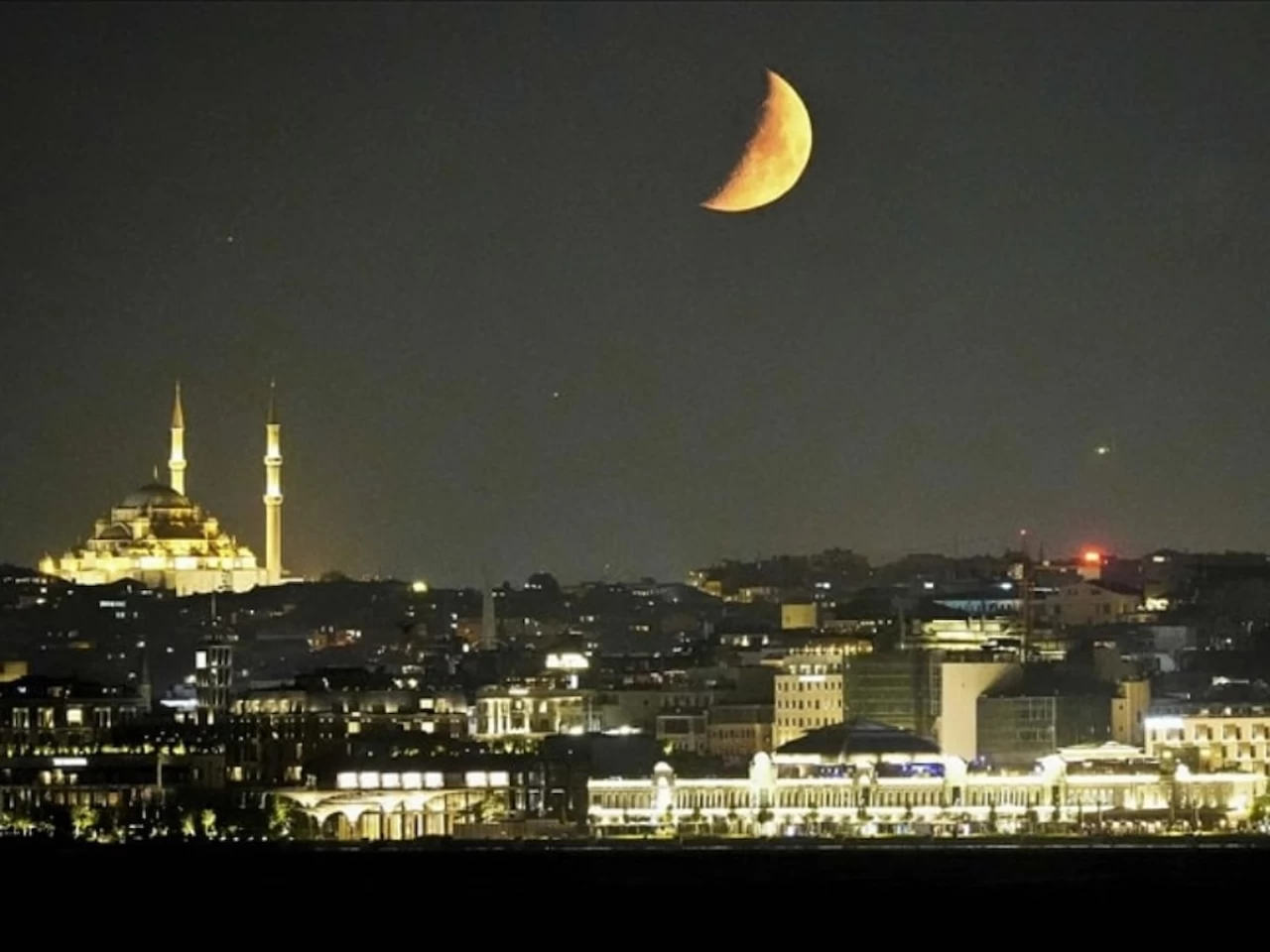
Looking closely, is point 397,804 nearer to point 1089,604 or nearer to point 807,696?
point 807,696

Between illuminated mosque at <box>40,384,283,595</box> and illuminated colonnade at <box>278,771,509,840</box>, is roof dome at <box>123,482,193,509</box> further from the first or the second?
illuminated colonnade at <box>278,771,509,840</box>

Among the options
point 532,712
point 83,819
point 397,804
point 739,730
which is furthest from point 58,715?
point 739,730

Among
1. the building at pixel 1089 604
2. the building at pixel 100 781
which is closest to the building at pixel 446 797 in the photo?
the building at pixel 100 781

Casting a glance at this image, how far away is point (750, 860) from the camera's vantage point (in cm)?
8494

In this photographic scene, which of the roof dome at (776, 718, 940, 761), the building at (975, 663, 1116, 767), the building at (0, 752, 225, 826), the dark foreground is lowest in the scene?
the dark foreground

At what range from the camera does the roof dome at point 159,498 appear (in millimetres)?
163250

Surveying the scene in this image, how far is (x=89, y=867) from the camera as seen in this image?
8138cm

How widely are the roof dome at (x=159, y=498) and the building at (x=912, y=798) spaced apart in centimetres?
6049

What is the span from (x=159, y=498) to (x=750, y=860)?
7973 cm

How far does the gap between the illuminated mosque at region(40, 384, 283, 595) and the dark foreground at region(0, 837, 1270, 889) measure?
225 ft

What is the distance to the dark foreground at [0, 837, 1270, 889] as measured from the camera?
254 ft

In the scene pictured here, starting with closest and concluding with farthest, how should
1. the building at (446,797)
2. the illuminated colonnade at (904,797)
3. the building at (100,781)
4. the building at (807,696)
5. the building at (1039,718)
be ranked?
the building at (446,797), the building at (100,781), the illuminated colonnade at (904,797), the building at (1039,718), the building at (807,696)

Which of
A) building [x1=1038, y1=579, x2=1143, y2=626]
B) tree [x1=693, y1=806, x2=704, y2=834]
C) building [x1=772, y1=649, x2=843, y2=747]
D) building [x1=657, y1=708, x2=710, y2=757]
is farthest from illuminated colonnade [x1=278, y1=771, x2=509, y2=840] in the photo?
building [x1=1038, y1=579, x2=1143, y2=626]

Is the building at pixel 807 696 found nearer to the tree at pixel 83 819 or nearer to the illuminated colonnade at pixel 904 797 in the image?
the illuminated colonnade at pixel 904 797
